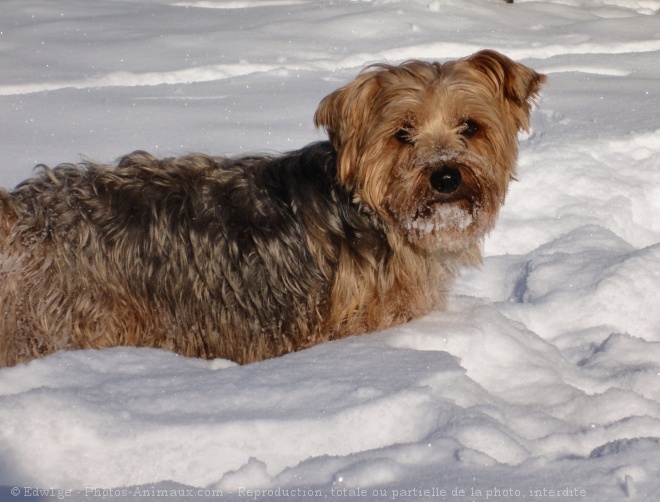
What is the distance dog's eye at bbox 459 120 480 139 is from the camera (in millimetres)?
3526

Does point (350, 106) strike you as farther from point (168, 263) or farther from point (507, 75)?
point (168, 263)

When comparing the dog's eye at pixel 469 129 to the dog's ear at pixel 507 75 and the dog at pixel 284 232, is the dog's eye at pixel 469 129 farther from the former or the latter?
the dog's ear at pixel 507 75

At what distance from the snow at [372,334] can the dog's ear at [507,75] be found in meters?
0.98

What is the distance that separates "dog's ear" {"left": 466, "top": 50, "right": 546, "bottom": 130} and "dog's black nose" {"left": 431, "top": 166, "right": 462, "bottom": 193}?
49cm

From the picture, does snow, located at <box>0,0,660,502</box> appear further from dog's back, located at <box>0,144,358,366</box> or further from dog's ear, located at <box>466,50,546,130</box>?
dog's ear, located at <box>466,50,546,130</box>

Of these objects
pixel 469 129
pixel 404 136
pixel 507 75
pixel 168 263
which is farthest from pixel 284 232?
pixel 507 75

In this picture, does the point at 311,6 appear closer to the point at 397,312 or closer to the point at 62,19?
the point at 62,19

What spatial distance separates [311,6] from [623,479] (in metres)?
7.23

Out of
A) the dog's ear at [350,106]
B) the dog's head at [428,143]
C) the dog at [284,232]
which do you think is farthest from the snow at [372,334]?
the dog's ear at [350,106]

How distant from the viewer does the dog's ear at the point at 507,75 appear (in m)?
3.58

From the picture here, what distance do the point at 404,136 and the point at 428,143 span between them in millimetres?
114

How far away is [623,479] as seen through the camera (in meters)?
2.32

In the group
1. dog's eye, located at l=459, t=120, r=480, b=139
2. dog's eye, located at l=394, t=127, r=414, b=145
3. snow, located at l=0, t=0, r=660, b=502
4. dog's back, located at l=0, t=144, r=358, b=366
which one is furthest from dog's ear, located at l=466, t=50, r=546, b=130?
snow, located at l=0, t=0, r=660, b=502

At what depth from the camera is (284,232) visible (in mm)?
3639
